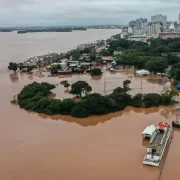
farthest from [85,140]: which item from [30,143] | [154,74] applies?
[154,74]

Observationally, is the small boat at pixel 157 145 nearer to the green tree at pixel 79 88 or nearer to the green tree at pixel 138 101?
the green tree at pixel 138 101

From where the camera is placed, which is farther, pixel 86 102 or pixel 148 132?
pixel 86 102

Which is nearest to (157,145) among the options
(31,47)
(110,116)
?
(110,116)

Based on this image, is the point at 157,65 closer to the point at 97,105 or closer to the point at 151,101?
the point at 151,101

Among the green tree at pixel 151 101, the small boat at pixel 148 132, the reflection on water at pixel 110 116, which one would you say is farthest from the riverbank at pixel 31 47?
the small boat at pixel 148 132

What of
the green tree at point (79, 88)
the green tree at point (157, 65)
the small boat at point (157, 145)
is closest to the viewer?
the small boat at point (157, 145)

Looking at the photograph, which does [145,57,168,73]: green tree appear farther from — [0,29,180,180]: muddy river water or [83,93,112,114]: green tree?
[83,93,112,114]: green tree

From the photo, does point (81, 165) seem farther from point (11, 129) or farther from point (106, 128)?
point (11, 129)
